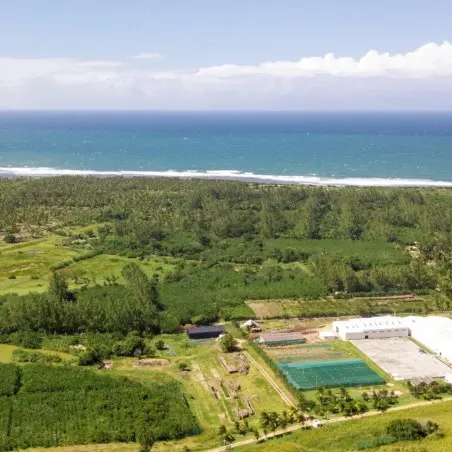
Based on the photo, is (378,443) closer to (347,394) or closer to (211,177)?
(347,394)

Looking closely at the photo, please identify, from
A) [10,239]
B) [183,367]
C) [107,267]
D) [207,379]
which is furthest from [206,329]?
[10,239]

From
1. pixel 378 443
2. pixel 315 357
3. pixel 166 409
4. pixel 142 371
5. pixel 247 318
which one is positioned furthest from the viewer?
pixel 247 318

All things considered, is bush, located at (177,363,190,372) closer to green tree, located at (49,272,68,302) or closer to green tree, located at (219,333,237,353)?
green tree, located at (219,333,237,353)

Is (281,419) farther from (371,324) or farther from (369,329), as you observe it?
(371,324)

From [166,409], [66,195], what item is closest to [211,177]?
[66,195]

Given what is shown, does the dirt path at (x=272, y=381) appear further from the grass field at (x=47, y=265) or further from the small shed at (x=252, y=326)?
the grass field at (x=47, y=265)

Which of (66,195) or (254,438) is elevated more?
(66,195)

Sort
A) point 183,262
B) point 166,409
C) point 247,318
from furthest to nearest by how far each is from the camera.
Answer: point 183,262 < point 247,318 < point 166,409
